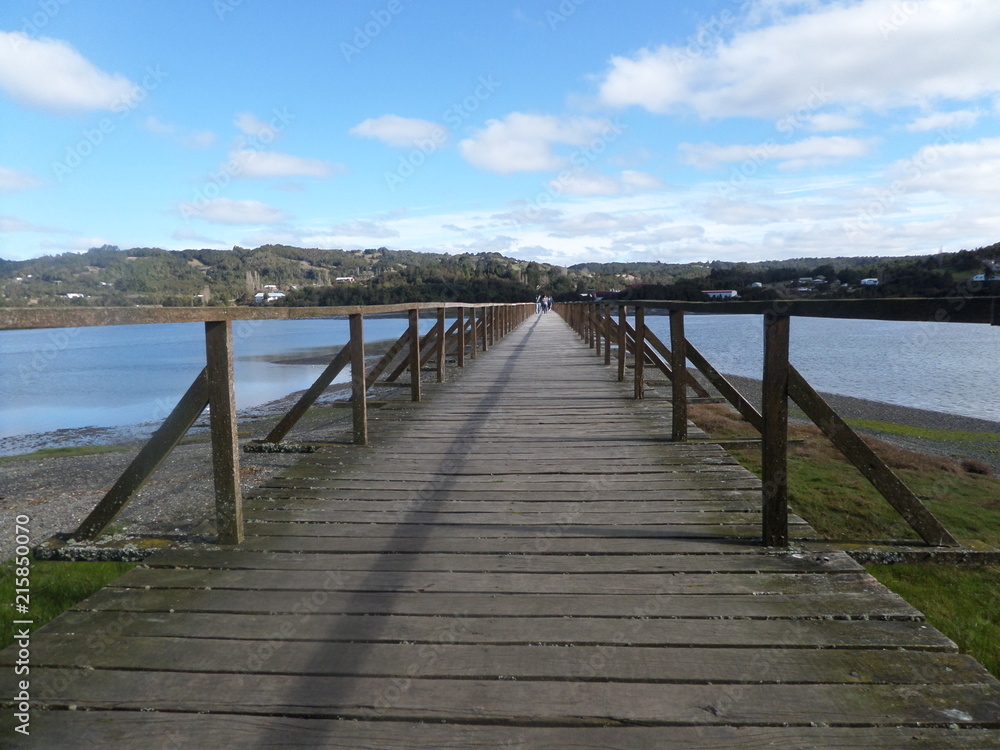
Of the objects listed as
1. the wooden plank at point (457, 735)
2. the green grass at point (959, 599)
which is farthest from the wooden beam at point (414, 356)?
the wooden plank at point (457, 735)

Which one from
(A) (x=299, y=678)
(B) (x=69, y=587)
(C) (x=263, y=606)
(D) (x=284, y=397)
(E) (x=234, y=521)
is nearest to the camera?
(A) (x=299, y=678)

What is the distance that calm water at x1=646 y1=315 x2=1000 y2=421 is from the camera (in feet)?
77.0

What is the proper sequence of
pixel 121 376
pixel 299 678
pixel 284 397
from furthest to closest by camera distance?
1. pixel 121 376
2. pixel 284 397
3. pixel 299 678

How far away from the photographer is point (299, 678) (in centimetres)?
182

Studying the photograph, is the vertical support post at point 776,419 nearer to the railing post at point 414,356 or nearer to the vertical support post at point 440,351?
the railing post at point 414,356

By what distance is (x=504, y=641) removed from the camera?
200 cm

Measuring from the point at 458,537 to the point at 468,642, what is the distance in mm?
875

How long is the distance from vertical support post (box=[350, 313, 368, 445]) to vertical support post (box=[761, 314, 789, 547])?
2418mm

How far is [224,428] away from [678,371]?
2.95 m

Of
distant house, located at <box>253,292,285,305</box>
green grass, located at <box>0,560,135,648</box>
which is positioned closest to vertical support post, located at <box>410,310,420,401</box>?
distant house, located at <box>253,292,285,305</box>

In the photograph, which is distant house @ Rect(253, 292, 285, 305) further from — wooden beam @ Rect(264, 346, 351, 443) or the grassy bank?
the grassy bank

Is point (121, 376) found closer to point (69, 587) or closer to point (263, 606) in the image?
point (69, 587)

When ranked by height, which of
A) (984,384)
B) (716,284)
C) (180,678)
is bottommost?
(984,384)

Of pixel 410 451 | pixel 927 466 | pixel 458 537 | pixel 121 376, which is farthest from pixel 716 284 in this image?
pixel 121 376
